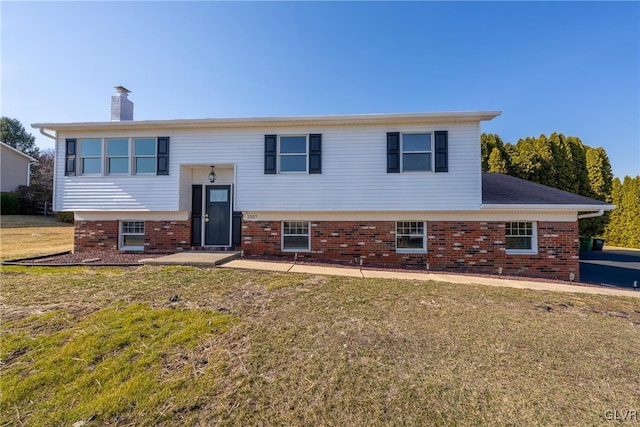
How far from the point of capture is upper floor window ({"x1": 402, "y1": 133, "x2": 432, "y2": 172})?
882cm

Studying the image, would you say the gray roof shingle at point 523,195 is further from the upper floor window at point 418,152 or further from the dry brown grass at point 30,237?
the dry brown grass at point 30,237

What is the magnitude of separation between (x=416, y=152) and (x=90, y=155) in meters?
11.0

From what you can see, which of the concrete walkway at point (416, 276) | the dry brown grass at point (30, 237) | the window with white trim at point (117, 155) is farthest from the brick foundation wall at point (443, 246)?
the dry brown grass at point (30, 237)

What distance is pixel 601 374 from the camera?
290cm

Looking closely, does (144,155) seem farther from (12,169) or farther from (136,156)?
(12,169)

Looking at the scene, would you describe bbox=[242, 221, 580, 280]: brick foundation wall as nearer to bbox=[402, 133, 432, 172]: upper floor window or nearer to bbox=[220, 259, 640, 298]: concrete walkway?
bbox=[220, 259, 640, 298]: concrete walkway

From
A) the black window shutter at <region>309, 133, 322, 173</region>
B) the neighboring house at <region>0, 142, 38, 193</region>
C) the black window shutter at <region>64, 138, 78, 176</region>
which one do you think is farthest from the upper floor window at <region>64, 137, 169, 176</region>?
the neighboring house at <region>0, 142, 38, 193</region>

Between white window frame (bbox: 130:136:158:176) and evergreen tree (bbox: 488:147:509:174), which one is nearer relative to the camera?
white window frame (bbox: 130:136:158:176)

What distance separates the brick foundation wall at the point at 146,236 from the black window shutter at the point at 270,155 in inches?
134

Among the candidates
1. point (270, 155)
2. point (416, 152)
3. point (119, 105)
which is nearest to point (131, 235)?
point (119, 105)

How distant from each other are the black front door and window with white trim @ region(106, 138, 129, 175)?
285 centimetres

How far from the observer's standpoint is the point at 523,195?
913 centimetres

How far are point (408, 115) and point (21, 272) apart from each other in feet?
35.0

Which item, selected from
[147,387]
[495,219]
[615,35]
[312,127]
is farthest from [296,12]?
[147,387]
